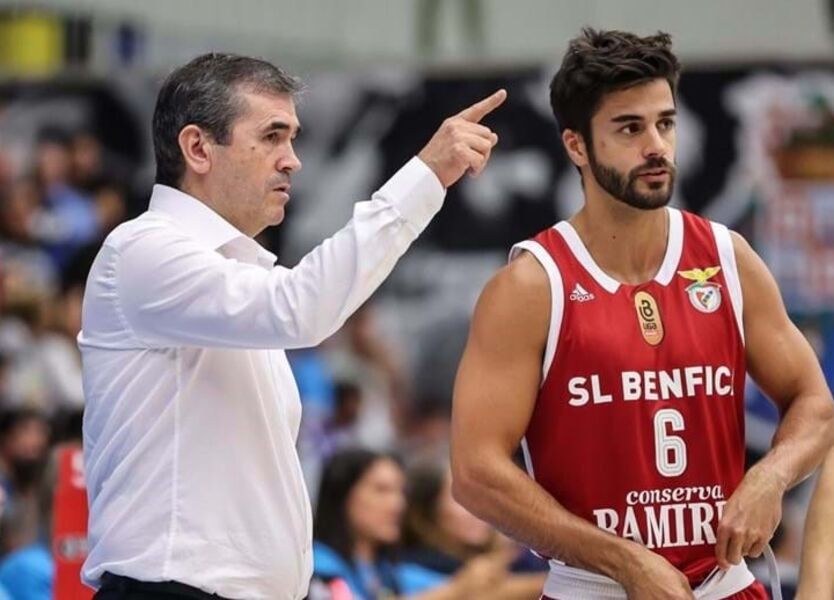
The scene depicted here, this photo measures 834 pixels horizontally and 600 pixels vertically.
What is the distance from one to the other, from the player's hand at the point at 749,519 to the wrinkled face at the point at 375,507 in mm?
3585

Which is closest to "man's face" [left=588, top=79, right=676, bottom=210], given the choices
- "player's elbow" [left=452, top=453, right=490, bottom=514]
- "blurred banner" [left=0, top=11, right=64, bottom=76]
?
"player's elbow" [left=452, top=453, right=490, bottom=514]

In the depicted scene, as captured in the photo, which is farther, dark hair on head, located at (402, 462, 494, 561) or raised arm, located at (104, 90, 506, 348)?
dark hair on head, located at (402, 462, 494, 561)

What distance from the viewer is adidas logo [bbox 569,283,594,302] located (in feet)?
15.4

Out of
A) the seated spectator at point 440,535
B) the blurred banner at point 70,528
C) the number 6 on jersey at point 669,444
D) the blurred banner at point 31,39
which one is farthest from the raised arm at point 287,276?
the blurred banner at point 31,39

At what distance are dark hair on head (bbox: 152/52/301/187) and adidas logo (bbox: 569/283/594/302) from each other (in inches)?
32.1

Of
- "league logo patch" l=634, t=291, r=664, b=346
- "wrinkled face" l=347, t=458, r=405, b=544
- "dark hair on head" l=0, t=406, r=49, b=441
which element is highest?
"league logo patch" l=634, t=291, r=664, b=346

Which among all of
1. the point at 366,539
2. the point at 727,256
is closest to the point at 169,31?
the point at 366,539

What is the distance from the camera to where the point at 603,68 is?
465 cm

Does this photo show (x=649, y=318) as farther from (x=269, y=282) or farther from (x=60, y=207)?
(x=60, y=207)

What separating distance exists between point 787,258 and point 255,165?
21.7ft

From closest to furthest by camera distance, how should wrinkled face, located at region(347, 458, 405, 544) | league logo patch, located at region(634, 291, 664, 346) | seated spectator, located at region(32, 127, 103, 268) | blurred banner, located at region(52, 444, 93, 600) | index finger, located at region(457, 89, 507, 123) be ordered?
index finger, located at region(457, 89, 507, 123)
league logo patch, located at region(634, 291, 664, 346)
blurred banner, located at region(52, 444, 93, 600)
wrinkled face, located at region(347, 458, 405, 544)
seated spectator, located at region(32, 127, 103, 268)

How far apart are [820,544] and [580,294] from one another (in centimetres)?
84

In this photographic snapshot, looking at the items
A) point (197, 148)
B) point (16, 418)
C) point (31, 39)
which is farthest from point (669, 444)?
point (31, 39)

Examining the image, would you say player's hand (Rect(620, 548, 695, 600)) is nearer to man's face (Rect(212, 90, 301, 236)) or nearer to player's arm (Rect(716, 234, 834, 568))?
player's arm (Rect(716, 234, 834, 568))
